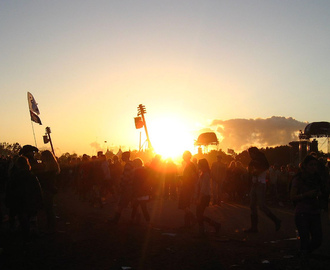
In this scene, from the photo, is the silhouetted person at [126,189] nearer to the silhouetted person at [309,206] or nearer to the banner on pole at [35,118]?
the silhouetted person at [309,206]

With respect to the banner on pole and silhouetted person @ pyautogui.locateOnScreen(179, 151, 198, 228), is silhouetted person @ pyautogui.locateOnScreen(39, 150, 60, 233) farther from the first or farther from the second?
the banner on pole

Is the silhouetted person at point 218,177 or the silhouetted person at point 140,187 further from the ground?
the silhouetted person at point 140,187

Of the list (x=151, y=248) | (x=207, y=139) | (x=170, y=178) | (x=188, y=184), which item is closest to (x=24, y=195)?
(x=151, y=248)

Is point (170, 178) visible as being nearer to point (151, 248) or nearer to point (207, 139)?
point (151, 248)

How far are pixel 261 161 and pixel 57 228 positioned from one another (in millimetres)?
5466

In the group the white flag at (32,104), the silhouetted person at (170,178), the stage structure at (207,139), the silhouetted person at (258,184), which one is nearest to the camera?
the silhouetted person at (258,184)

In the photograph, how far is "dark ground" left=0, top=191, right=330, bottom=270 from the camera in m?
7.61

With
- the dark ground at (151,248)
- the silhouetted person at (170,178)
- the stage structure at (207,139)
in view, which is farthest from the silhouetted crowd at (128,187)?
the stage structure at (207,139)

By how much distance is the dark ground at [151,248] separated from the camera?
299 inches

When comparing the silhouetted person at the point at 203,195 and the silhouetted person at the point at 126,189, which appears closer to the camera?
the silhouetted person at the point at 203,195

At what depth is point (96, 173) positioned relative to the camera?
18266 millimetres

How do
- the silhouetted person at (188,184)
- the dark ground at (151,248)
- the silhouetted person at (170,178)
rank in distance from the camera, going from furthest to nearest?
1. the silhouetted person at (170,178)
2. the silhouetted person at (188,184)
3. the dark ground at (151,248)

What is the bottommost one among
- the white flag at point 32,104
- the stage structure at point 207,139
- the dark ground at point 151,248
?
the dark ground at point 151,248

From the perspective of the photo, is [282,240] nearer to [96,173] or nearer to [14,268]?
[14,268]
